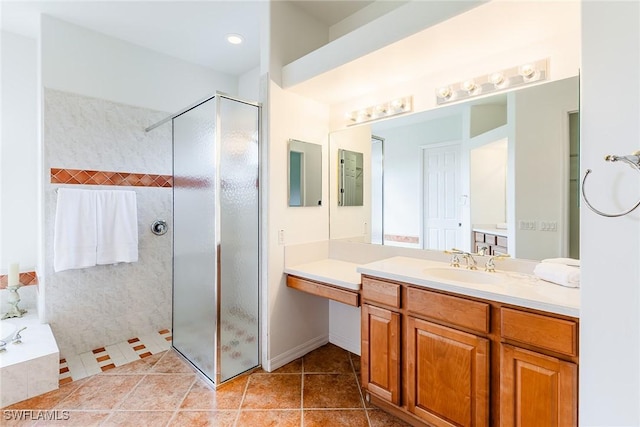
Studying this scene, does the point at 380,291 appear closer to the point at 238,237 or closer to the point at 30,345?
the point at 238,237

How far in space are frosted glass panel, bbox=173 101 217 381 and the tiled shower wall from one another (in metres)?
0.61

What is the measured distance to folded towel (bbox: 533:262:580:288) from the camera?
1413 mm

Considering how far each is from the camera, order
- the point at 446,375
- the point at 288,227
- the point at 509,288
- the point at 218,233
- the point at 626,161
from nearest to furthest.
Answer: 1. the point at 626,161
2. the point at 509,288
3. the point at 446,375
4. the point at 218,233
5. the point at 288,227

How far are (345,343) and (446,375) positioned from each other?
51.7 inches

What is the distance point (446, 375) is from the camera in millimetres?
1535

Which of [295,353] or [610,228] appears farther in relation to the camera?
[295,353]

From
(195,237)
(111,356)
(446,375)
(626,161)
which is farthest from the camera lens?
(111,356)

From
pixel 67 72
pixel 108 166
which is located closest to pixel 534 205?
pixel 108 166

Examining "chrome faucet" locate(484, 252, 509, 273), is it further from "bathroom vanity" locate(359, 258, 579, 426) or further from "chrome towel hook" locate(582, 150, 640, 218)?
"chrome towel hook" locate(582, 150, 640, 218)

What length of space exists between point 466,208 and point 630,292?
42.6 inches

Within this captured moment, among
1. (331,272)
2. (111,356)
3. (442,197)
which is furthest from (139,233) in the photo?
(442,197)

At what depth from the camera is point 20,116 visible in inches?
105

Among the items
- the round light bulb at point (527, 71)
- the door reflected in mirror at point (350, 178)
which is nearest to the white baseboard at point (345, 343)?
the door reflected in mirror at point (350, 178)
